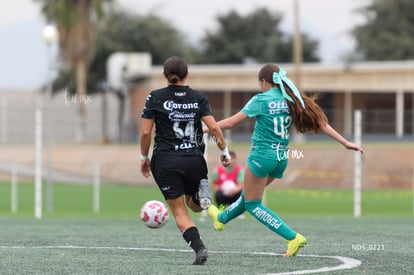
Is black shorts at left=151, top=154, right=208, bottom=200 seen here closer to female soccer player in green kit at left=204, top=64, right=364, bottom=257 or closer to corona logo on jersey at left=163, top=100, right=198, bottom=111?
corona logo on jersey at left=163, top=100, right=198, bottom=111

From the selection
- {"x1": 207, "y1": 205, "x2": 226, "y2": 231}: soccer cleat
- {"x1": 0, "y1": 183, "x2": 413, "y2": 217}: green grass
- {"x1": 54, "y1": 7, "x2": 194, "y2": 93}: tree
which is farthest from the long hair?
{"x1": 54, "y1": 7, "x2": 194, "y2": 93}: tree

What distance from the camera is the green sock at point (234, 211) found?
35.8ft

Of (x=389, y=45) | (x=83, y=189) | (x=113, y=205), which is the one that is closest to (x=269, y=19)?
(x=389, y=45)

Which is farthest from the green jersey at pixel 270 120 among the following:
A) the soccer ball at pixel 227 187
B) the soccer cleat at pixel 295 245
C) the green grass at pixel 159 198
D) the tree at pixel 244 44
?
Result: the tree at pixel 244 44

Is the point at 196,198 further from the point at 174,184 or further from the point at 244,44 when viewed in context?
the point at 244,44

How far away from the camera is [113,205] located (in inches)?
1336

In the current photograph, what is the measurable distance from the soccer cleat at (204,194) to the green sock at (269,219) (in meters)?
0.72

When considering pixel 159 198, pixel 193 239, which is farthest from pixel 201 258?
pixel 159 198

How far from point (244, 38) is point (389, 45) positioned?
1512 centimetres

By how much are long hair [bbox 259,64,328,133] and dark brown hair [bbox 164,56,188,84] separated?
36.9 inches

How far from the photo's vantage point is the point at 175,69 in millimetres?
10086

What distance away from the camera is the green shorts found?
10.5 m

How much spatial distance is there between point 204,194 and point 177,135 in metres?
0.62

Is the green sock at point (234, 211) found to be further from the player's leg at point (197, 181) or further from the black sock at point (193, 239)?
the black sock at point (193, 239)
